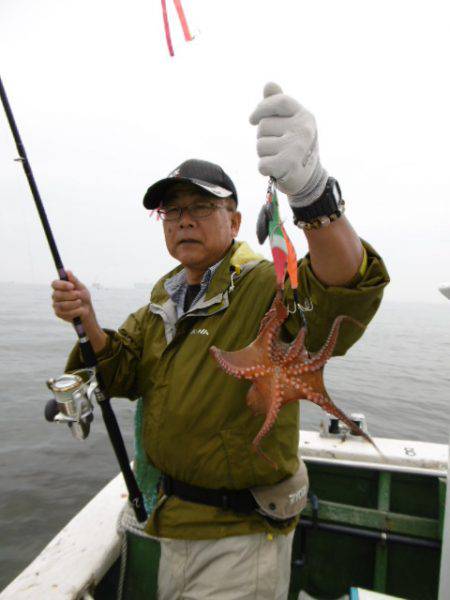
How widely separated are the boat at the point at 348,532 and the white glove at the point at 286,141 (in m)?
2.86

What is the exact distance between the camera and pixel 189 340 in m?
2.36

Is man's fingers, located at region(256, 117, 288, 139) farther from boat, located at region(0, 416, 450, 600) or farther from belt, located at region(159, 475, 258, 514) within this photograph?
boat, located at region(0, 416, 450, 600)

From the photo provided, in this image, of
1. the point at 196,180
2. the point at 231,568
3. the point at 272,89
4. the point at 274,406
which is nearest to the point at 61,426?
the point at 231,568

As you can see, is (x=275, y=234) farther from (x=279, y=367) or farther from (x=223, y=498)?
(x=223, y=498)

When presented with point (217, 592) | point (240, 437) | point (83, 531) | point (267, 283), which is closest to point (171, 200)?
point (267, 283)

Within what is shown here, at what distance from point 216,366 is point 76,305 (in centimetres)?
→ 104

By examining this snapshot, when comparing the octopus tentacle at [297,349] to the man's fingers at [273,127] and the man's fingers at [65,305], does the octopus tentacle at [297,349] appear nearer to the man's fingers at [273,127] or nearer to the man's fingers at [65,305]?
the man's fingers at [273,127]

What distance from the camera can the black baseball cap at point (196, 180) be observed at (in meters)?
2.37

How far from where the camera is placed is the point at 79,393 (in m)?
2.35

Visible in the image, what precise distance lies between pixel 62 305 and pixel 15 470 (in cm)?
842

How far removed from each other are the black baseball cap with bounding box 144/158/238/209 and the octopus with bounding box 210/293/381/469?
104 cm

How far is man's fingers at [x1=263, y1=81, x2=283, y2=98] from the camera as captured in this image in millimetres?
1559

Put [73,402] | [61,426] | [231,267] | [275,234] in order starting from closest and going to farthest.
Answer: [275,234] → [73,402] → [231,267] → [61,426]

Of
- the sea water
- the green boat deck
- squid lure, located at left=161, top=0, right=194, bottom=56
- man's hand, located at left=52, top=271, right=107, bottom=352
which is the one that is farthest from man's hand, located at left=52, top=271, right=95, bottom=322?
the sea water
